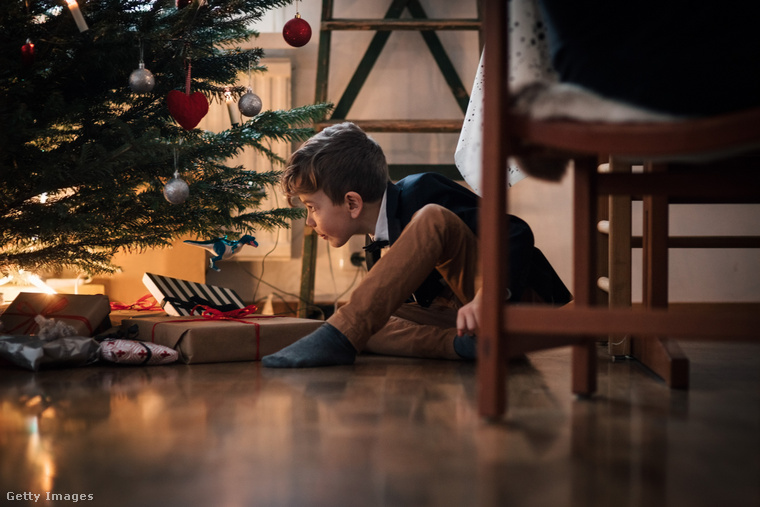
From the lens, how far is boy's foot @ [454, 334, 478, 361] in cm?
120

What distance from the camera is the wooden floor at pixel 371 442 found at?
0.51m

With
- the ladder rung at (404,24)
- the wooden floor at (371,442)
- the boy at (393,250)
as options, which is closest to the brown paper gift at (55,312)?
the wooden floor at (371,442)

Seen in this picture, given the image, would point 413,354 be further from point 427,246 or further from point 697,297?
point 697,297

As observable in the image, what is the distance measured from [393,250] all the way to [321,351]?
0.21 meters

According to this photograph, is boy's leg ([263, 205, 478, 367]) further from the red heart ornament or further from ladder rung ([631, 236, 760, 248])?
the red heart ornament

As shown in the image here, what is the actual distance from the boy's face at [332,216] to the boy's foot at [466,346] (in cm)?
33

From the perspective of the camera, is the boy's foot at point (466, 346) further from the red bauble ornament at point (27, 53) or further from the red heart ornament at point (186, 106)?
the red bauble ornament at point (27, 53)

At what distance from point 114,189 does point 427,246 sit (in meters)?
0.68

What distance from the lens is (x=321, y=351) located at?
112 cm

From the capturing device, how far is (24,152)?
50.1 inches

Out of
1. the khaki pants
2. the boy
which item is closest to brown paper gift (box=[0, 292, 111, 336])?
the boy

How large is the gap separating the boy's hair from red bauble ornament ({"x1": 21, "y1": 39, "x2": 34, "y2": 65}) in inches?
19.9

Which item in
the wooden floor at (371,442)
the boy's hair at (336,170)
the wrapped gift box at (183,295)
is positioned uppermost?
the boy's hair at (336,170)

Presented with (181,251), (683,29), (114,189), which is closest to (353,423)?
(683,29)
